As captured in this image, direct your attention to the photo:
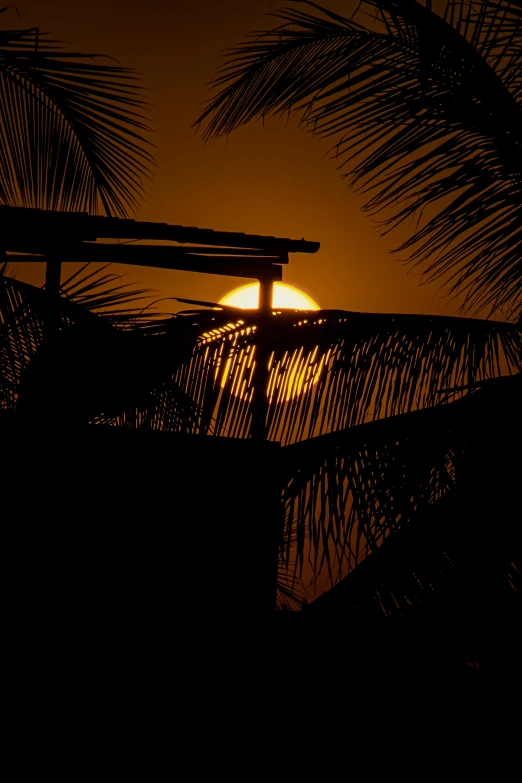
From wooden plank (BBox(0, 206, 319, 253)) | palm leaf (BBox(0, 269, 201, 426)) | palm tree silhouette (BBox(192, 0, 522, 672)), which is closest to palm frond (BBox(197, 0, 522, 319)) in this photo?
palm tree silhouette (BBox(192, 0, 522, 672))

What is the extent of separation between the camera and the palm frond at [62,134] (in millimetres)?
3307

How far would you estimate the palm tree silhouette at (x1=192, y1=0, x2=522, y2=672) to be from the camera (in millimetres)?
2172

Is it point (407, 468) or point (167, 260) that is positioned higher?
point (167, 260)

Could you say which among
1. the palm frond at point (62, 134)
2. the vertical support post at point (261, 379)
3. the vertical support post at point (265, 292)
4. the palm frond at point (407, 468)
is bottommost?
the palm frond at point (407, 468)

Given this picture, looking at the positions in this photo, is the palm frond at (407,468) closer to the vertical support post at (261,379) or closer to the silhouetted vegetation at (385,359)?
the silhouetted vegetation at (385,359)

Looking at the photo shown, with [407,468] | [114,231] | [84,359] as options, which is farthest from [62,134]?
[407,468]

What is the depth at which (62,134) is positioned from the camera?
13.1 ft

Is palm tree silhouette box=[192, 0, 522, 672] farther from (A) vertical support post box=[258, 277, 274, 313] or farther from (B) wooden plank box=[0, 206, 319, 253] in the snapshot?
(A) vertical support post box=[258, 277, 274, 313]

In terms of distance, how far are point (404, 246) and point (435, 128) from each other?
419 millimetres

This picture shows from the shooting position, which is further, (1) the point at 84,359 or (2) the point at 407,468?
(1) the point at 84,359

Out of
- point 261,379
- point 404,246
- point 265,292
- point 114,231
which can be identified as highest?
point 114,231

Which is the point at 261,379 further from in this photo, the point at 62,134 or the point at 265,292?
the point at 62,134

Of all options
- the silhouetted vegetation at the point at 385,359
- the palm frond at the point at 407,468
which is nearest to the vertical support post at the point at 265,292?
the silhouetted vegetation at the point at 385,359

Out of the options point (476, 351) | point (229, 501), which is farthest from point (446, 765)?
point (476, 351)
